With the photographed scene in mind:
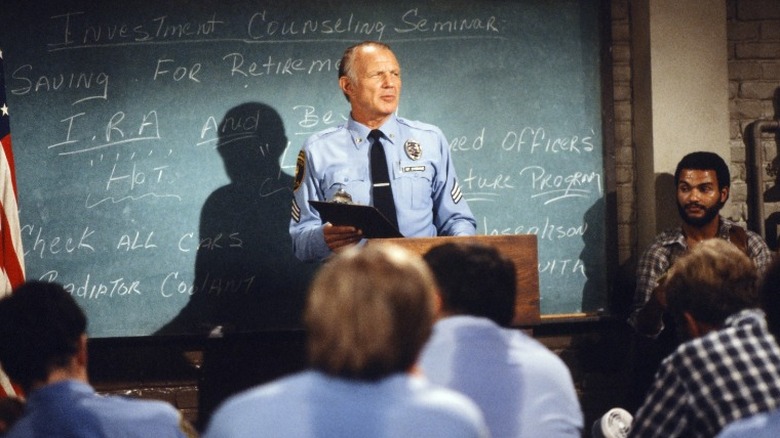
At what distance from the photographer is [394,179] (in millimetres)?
3588

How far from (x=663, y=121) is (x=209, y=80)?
2203 millimetres

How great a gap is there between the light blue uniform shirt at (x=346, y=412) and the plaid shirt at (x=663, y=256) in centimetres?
285

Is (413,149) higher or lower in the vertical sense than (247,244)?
higher

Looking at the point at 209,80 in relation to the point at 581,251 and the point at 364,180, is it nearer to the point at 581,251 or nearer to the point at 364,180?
the point at 364,180

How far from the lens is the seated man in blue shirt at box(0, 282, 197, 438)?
172cm

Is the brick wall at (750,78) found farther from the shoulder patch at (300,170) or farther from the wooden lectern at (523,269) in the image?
the shoulder patch at (300,170)

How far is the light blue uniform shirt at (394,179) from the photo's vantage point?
3.56 metres

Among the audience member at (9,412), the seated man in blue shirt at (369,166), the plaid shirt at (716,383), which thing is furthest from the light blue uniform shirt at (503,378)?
the seated man in blue shirt at (369,166)

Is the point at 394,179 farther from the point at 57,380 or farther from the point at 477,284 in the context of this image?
the point at 57,380

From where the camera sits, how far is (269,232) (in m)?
4.09

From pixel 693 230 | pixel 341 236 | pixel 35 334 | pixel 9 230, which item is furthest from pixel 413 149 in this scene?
pixel 35 334

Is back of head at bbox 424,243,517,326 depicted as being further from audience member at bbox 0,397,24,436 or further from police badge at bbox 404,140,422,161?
police badge at bbox 404,140,422,161

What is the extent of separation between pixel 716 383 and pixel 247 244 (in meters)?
2.58

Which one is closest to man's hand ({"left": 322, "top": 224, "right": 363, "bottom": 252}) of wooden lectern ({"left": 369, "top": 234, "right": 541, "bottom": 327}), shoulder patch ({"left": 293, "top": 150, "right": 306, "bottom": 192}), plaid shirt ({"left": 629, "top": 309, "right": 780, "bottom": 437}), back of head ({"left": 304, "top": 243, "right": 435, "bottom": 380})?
wooden lectern ({"left": 369, "top": 234, "right": 541, "bottom": 327})
